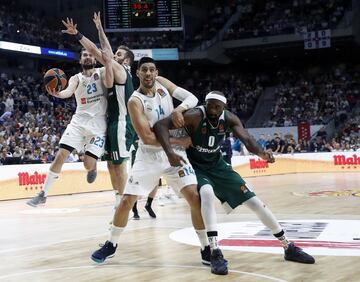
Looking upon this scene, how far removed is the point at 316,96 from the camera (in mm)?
29406

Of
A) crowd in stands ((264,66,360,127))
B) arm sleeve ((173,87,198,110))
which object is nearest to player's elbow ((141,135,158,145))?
arm sleeve ((173,87,198,110))

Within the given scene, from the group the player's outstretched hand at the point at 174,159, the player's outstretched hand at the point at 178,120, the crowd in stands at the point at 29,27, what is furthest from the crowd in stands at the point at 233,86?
the player's outstretched hand at the point at 174,159

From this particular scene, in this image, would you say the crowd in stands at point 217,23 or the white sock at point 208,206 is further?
the crowd in stands at point 217,23

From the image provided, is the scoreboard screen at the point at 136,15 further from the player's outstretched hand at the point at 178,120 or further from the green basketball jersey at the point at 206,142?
the player's outstretched hand at the point at 178,120

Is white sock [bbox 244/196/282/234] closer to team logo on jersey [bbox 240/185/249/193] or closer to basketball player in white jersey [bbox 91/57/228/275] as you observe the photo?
team logo on jersey [bbox 240/185/249/193]

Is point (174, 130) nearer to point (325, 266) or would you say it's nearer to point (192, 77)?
point (325, 266)

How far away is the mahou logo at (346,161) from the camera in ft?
67.4

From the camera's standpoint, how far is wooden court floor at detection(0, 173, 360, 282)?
425cm

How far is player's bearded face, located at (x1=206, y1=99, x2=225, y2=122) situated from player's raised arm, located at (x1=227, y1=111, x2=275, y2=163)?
0.14m

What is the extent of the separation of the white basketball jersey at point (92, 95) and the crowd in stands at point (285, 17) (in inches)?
931

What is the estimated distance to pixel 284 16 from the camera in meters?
30.9

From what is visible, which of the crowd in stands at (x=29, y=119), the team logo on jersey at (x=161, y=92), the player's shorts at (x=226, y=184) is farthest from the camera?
the crowd in stands at (x=29, y=119)

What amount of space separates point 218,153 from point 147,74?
89 centimetres

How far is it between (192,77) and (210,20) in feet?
11.7
